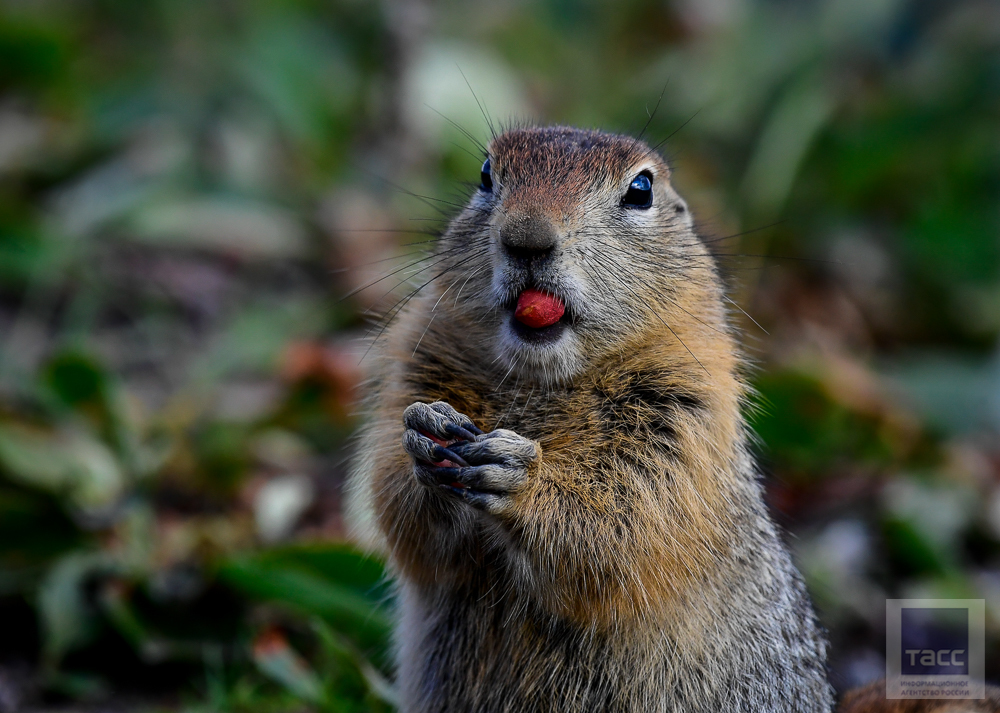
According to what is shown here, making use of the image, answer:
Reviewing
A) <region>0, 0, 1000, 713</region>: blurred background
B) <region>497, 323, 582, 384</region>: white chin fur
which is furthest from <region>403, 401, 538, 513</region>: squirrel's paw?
<region>0, 0, 1000, 713</region>: blurred background

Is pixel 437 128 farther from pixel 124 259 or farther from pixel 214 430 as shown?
pixel 214 430

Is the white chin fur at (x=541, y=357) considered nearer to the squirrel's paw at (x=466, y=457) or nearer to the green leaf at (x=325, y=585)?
the squirrel's paw at (x=466, y=457)

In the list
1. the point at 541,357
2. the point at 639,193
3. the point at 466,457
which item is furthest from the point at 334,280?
the point at 466,457

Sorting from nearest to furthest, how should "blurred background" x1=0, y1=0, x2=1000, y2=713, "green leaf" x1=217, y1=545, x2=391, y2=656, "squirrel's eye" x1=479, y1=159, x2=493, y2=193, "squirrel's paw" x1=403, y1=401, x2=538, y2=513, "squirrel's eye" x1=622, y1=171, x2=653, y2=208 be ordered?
"squirrel's paw" x1=403, y1=401, x2=538, y2=513 → "squirrel's eye" x1=622, y1=171, x2=653, y2=208 → "squirrel's eye" x1=479, y1=159, x2=493, y2=193 → "green leaf" x1=217, y1=545, x2=391, y2=656 → "blurred background" x1=0, y1=0, x2=1000, y2=713

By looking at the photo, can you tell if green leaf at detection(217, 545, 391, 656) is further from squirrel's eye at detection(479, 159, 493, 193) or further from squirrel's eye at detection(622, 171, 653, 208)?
squirrel's eye at detection(622, 171, 653, 208)

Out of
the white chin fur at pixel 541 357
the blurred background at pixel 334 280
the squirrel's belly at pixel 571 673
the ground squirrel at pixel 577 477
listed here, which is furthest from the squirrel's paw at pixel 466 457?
the blurred background at pixel 334 280

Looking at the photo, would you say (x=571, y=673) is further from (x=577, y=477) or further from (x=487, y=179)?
(x=487, y=179)

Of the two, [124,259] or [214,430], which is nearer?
[214,430]

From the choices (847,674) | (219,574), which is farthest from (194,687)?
(847,674)
